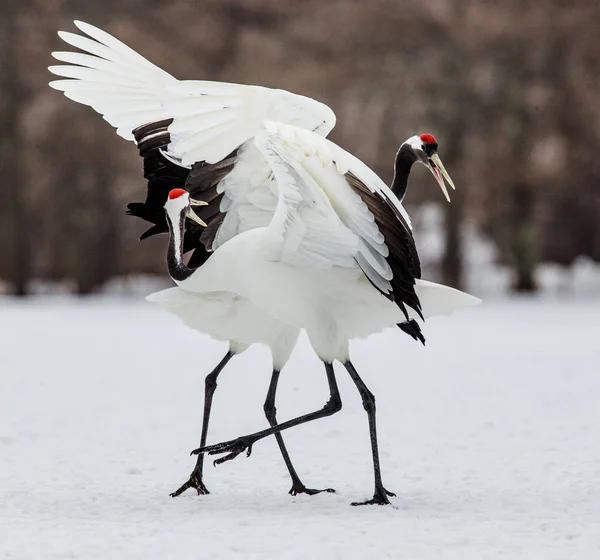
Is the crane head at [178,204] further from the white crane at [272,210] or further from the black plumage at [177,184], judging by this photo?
the black plumage at [177,184]

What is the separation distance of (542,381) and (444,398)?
1.38 m

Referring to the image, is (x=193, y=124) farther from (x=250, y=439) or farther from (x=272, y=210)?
(x=250, y=439)

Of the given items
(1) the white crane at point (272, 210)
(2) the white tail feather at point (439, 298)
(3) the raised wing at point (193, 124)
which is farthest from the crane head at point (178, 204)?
(2) the white tail feather at point (439, 298)

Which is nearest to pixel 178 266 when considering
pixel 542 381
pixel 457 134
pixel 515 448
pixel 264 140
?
pixel 264 140

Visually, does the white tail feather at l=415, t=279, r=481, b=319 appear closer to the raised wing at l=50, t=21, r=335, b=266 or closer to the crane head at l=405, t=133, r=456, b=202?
the crane head at l=405, t=133, r=456, b=202

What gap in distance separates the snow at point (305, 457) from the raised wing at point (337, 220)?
0.94 metres

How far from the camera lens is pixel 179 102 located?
5168mm

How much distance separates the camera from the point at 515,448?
242 inches

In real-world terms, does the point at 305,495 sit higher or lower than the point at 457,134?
lower

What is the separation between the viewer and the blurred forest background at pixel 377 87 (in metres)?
20.9

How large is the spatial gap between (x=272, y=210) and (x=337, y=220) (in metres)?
0.81

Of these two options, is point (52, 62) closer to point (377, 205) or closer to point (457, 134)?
point (457, 134)

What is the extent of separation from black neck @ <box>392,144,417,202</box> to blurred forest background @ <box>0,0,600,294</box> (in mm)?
15260

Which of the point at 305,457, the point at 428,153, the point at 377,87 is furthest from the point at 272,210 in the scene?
the point at 377,87
